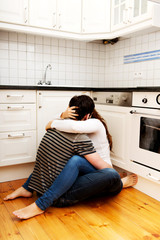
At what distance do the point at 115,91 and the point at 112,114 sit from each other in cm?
22

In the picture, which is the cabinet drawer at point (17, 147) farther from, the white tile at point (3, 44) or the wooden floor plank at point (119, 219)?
the white tile at point (3, 44)

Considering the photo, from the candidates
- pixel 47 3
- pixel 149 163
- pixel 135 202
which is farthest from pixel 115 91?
pixel 47 3

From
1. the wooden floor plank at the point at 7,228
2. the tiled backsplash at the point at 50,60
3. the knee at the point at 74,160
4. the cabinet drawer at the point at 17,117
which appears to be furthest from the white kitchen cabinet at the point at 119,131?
the wooden floor plank at the point at 7,228

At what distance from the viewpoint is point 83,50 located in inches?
128

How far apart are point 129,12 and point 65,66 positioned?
3.39ft

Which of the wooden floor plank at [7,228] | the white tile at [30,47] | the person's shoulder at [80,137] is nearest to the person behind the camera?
the wooden floor plank at [7,228]

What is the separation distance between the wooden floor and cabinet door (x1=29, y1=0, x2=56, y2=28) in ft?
5.70

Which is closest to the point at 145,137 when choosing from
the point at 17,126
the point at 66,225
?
the point at 66,225

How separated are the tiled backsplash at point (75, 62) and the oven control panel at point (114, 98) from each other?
0.57 meters

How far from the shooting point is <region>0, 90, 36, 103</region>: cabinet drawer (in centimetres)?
223

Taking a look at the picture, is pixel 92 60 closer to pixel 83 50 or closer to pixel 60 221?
pixel 83 50

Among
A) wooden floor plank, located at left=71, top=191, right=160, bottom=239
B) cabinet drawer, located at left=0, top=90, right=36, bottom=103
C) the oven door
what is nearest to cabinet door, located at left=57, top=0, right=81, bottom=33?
cabinet drawer, located at left=0, top=90, right=36, bottom=103

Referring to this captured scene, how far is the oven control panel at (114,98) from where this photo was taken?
7.13ft

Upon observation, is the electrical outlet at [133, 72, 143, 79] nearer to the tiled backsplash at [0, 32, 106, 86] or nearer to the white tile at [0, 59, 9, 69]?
the tiled backsplash at [0, 32, 106, 86]
